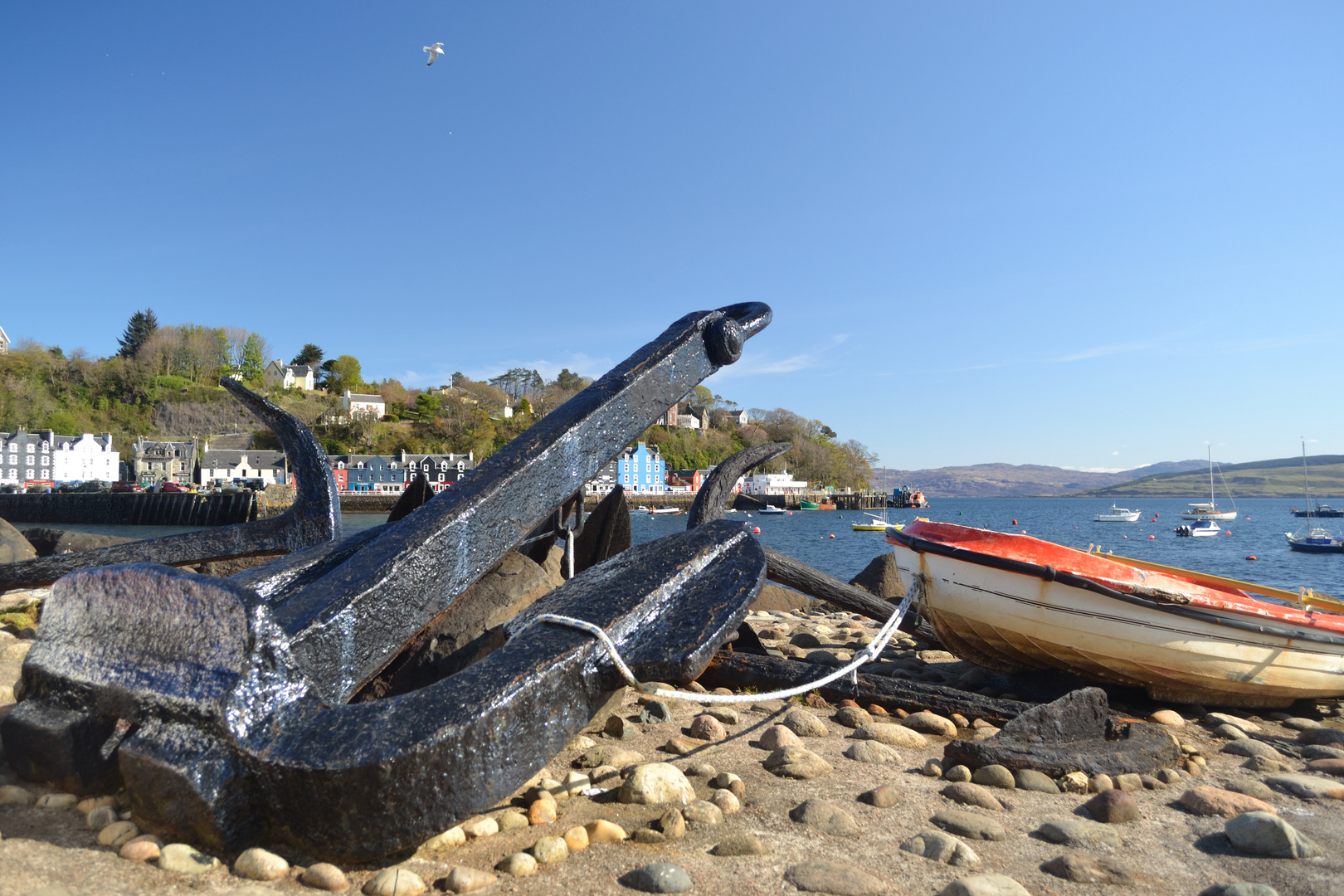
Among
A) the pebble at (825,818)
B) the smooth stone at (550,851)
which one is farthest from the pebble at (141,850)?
the pebble at (825,818)

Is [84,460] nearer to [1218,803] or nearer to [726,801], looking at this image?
[726,801]

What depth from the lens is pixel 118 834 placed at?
88.0 inches

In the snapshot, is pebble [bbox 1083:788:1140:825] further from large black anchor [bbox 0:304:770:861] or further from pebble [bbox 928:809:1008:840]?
large black anchor [bbox 0:304:770:861]

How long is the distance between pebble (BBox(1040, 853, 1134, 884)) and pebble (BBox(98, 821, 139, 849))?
Answer: 298 cm

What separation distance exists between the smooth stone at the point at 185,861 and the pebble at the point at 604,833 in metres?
1.13

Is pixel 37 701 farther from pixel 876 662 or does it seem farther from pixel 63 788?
pixel 876 662

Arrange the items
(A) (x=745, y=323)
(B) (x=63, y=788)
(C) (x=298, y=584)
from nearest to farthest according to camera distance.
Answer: (B) (x=63, y=788) → (C) (x=298, y=584) → (A) (x=745, y=323)

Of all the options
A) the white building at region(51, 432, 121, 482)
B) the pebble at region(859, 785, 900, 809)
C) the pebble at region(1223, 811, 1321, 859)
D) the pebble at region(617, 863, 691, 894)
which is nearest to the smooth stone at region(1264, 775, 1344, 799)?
the pebble at region(1223, 811, 1321, 859)

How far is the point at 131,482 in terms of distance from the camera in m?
67.9

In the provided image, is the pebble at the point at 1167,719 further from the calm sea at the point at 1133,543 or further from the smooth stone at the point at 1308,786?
the calm sea at the point at 1133,543

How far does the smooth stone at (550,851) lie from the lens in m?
2.36

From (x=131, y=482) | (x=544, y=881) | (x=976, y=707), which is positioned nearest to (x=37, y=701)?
(x=544, y=881)

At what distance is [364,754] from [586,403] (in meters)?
1.77

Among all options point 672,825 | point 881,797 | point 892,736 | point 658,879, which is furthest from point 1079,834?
point 658,879
